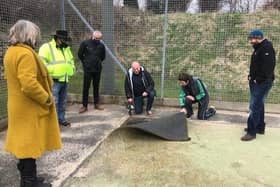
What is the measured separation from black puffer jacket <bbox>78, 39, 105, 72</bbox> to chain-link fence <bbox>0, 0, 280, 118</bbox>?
774 millimetres

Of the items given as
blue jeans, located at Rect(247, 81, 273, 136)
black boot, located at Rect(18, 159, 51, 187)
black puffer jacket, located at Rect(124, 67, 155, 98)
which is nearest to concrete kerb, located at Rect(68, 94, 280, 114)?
black puffer jacket, located at Rect(124, 67, 155, 98)

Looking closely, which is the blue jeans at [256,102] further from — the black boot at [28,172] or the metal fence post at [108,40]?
the black boot at [28,172]

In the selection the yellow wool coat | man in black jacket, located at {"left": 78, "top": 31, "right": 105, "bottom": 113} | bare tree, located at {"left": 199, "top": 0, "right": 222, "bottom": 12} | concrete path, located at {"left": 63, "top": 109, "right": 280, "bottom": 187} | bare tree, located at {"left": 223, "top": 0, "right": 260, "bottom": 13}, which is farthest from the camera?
bare tree, located at {"left": 223, "top": 0, "right": 260, "bottom": 13}

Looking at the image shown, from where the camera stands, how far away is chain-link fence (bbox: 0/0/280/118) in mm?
8547

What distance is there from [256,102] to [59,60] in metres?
3.00

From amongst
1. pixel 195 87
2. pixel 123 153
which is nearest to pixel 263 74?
pixel 195 87

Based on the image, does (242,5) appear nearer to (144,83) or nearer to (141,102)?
(144,83)

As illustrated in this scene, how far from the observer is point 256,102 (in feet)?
20.5

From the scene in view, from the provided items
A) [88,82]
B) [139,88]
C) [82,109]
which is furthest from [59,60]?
[139,88]

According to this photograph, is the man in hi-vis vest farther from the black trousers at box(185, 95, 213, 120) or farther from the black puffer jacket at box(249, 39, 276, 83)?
the black puffer jacket at box(249, 39, 276, 83)

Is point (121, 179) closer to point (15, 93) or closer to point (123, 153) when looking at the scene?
point (123, 153)

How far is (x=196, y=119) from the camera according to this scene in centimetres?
756

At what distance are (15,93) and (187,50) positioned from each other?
583cm

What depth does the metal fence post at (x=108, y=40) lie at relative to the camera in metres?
8.54
